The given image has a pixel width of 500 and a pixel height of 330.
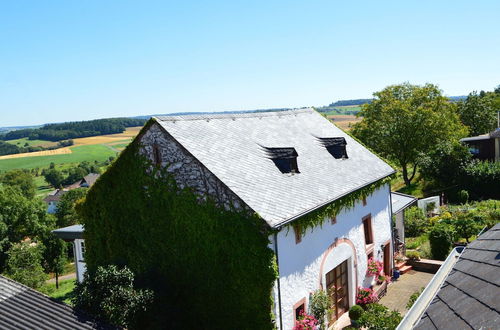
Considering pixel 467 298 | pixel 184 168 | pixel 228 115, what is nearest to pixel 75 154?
pixel 228 115

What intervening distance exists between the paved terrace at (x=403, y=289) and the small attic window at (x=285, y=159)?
8001 mm

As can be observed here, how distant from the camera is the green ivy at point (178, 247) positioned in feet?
42.8

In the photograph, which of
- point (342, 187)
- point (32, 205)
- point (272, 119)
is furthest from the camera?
point (32, 205)

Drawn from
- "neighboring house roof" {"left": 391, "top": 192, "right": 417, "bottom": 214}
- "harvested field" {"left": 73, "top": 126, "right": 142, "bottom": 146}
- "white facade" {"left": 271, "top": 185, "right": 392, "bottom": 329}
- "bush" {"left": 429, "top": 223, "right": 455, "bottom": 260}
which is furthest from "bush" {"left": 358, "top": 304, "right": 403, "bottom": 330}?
"harvested field" {"left": 73, "top": 126, "right": 142, "bottom": 146}

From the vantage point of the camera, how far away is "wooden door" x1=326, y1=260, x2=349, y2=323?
1628cm

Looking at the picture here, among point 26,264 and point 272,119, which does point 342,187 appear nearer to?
point 272,119

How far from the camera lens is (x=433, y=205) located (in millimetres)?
33719

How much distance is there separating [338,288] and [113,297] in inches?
365

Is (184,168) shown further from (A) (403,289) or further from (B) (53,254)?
(B) (53,254)

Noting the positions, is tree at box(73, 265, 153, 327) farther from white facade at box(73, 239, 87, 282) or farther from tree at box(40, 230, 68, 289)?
tree at box(40, 230, 68, 289)

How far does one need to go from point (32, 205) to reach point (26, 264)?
53.8 ft

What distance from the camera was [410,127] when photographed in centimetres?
4656

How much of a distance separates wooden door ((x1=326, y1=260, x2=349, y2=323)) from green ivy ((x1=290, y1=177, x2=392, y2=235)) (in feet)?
8.55

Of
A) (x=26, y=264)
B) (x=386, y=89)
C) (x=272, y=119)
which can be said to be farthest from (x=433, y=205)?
(x=26, y=264)
